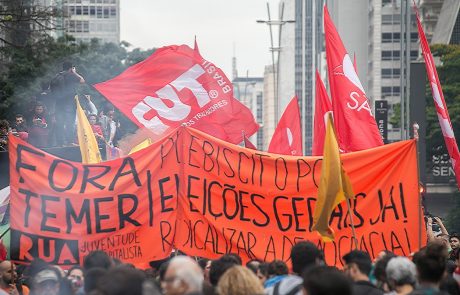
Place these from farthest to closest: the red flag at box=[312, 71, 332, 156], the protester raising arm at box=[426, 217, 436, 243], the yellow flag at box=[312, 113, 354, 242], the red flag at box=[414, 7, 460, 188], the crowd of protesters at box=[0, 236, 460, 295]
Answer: the red flag at box=[312, 71, 332, 156]
the red flag at box=[414, 7, 460, 188]
the protester raising arm at box=[426, 217, 436, 243]
the yellow flag at box=[312, 113, 354, 242]
the crowd of protesters at box=[0, 236, 460, 295]

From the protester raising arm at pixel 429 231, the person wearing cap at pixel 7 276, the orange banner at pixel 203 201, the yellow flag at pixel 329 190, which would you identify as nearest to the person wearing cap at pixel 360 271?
the yellow flag at pixel 329 190

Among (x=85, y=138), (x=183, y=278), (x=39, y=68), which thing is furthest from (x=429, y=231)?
(x=39, y=68)

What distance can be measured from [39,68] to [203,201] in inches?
1471

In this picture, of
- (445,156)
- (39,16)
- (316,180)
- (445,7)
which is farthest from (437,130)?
(316,180)

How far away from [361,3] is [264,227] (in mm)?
106017

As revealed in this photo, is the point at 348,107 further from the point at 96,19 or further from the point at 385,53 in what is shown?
the point at 96,19

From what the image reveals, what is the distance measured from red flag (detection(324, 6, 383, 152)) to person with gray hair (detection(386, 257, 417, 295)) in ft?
29.4

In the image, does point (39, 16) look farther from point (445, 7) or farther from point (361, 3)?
point (361, 3)

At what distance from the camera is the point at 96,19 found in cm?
14000

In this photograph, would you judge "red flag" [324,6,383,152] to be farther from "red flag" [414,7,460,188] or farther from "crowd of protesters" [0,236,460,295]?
"crowd of protesters" [0,236,460,295]

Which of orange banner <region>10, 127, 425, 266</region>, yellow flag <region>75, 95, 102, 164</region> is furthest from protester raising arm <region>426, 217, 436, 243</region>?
yellow flag <region>75, 95, 102, 164</region>

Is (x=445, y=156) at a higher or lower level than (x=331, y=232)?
lower

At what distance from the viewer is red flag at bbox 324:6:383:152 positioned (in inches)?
730

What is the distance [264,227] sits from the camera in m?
12.8
